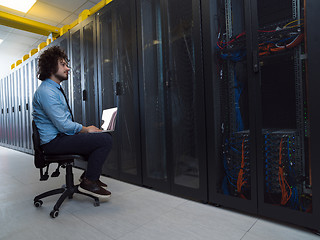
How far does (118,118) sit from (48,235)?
148 cm

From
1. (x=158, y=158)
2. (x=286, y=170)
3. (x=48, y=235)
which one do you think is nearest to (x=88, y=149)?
(x=48, y=235)

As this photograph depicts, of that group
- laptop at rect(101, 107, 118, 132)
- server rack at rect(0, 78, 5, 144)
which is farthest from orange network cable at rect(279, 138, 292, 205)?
server rack at rect(0, 78, 5, 144)

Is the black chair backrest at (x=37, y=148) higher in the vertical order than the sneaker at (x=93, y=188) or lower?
higher

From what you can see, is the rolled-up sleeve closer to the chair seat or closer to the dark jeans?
the dark jeans

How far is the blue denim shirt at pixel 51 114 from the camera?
162cm

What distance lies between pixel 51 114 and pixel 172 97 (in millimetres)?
1027

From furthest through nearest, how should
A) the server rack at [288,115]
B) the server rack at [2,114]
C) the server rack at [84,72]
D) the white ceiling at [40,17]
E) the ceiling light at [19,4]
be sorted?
the server rack at [2,114] → the white ceiling at [40,17] → the ceiling light at [19,4] → the server rack at [84,72] → the server rack at [288,115]

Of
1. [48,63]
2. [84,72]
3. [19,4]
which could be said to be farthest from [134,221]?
[19,4]

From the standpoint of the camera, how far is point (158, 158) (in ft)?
7.27

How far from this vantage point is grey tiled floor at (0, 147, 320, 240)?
50.8 inches

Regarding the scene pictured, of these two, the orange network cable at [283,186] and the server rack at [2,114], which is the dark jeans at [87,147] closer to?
the orange network cable at [283,186]

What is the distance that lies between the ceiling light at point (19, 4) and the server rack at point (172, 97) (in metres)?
2.82

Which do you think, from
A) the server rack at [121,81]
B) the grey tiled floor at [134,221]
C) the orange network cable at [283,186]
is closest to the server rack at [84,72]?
the server rack at [121,81]

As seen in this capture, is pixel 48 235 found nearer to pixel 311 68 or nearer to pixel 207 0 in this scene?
pixel 311 68
